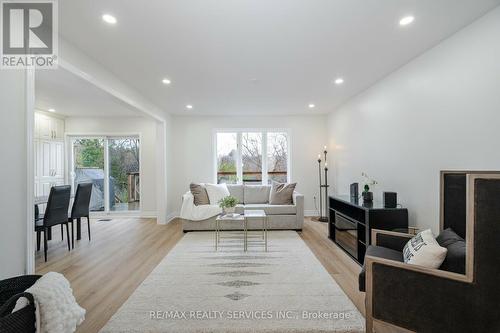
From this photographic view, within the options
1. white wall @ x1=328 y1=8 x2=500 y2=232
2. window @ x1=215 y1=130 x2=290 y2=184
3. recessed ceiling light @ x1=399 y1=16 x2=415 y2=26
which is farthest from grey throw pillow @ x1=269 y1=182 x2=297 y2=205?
recessed ceiling light @ x1=399 y1=16 x2=415 y2=26

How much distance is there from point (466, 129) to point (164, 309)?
317 centimetres

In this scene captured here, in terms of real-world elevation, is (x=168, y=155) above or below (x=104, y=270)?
above

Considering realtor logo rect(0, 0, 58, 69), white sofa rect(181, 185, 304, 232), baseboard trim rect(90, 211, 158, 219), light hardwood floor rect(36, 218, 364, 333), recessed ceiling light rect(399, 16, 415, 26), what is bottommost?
light hardwood floor rect(36, 218, 364, 333)

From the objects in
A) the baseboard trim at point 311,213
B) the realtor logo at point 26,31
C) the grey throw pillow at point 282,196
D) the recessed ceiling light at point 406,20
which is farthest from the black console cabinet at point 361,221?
the realtor logo at point 26,31

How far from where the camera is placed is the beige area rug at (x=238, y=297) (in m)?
1.95

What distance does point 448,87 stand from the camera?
2.50 m

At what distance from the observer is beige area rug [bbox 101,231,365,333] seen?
6.39 feet

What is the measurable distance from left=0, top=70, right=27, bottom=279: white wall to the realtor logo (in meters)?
0.13

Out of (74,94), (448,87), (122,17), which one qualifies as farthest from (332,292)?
(74,94)

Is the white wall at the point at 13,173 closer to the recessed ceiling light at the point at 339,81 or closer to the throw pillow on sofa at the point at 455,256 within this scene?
the throw pillow on sofa at the point at 455,256

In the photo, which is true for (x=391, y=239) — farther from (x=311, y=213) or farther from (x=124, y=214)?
(x=124, y=214)

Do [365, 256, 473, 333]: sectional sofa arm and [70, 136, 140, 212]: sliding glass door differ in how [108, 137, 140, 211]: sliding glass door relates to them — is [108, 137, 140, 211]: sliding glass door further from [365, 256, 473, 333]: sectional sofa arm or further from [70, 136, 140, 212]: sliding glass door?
[365, 256, 473, 333]: sectional sofa arm

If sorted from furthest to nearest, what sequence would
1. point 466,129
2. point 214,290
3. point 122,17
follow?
point 214,290
point 466,129
point 122,17

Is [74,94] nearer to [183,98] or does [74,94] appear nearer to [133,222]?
[183,98]
